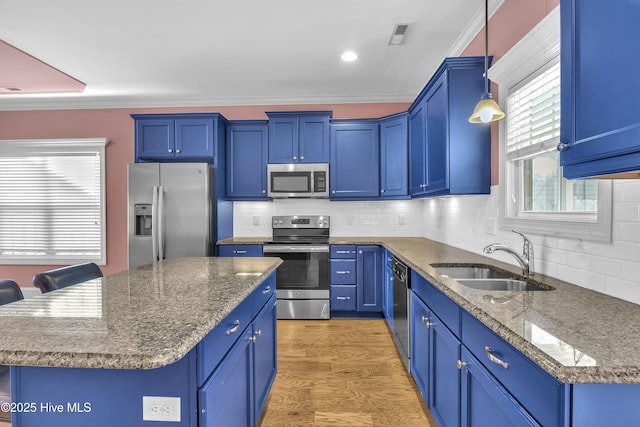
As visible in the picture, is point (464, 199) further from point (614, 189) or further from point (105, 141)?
point (105, 141)

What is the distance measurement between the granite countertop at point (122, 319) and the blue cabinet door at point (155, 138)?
2.48 m

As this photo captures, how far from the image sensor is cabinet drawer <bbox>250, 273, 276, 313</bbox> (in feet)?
5.74

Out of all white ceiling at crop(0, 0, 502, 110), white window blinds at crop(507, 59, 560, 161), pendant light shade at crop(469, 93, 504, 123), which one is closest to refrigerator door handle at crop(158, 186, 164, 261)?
white ceiling at crop(0, 0, 502, 110)

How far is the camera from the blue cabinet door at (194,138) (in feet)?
12.7

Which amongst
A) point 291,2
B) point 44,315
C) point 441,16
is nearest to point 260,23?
point 291,2

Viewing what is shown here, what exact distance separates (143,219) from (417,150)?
10.0 feet

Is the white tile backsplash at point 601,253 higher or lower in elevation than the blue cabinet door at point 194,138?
lower

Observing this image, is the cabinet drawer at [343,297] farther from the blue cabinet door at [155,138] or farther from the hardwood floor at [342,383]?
the blue cabinet door at [155,138]

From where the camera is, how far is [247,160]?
4.13 metres

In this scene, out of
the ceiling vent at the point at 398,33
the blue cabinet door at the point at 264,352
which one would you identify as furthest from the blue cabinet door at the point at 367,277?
the ceiling vent at the point at 398,33

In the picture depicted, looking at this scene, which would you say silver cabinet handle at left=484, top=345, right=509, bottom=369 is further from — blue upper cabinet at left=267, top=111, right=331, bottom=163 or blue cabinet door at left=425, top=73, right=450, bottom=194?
blue upper cabinet at left=267, top=111, right=331, bottom=163

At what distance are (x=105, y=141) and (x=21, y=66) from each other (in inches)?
47.2

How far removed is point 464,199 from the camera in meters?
2.95

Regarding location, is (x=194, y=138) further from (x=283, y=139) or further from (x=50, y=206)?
(x=50, y=206)
